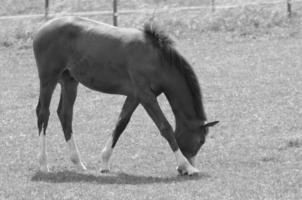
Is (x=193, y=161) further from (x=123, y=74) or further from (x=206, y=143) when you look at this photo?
(x=206, y=143)

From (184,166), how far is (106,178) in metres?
1.03

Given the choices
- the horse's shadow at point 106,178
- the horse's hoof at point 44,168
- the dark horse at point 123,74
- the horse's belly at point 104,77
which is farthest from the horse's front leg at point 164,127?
the horse's hoof at point 44,168

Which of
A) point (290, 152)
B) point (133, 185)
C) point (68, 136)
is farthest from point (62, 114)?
point (290, 152)

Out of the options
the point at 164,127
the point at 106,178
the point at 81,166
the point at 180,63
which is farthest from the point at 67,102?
the point at 180,63

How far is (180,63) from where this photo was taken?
10.7 metres

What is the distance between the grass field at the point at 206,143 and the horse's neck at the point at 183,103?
69 centimetres

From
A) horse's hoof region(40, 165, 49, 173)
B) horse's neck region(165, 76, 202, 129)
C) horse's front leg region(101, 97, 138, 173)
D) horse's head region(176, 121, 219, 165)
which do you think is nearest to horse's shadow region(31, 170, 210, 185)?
horse's hoof region(40, 165, 49, 173)

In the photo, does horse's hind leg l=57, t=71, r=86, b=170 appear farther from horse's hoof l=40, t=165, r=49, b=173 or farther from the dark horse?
horse's hoof l=40, t=165, r=49, b=173

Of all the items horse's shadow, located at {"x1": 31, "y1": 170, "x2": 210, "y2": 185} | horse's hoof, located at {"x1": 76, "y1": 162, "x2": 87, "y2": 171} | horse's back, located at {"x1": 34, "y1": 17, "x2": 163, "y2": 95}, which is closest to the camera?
horse's shadow, located at {"x1": 31, "y1": 170, "x2": 210, "y2": 185}

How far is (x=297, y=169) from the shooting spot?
10.2m

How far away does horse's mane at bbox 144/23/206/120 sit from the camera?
10.6 m

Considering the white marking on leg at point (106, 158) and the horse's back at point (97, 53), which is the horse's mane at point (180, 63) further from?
the white marking on leg at point (106, 158)

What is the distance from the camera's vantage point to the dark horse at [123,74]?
1063 centimetres

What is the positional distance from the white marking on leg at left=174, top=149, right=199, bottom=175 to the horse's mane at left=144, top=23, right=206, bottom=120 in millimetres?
686
